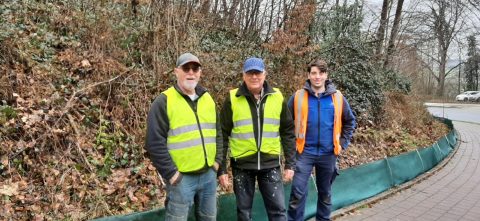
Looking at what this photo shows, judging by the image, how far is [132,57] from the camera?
23.7ft

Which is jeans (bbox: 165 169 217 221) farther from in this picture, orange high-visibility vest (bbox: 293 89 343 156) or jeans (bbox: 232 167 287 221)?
orange high-visibility vest (bbox: 293 89 343 156)

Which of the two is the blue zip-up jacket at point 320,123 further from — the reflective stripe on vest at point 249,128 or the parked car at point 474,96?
the parked car at point 474,96

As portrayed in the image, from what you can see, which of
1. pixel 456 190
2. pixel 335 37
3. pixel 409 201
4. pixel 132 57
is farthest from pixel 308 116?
pixel 335 37

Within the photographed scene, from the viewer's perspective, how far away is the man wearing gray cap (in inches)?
127

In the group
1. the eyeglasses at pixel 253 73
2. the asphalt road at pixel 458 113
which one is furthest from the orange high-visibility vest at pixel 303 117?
the asphalt road at pixel 458 113

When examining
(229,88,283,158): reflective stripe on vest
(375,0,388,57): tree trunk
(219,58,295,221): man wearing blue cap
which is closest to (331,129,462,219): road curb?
(219,58,295,221): man wearing blue cap

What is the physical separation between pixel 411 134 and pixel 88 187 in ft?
36.1

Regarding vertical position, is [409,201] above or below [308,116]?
below

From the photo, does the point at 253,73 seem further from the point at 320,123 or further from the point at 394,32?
the point at 394,32

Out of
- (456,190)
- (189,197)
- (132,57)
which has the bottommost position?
(456,190)

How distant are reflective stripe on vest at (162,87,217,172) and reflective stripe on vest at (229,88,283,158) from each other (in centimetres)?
44

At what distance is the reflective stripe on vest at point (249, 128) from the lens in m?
3.79

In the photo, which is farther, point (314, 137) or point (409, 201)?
point (409, 201)

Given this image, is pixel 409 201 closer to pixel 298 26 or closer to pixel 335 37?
pixel 298 26
